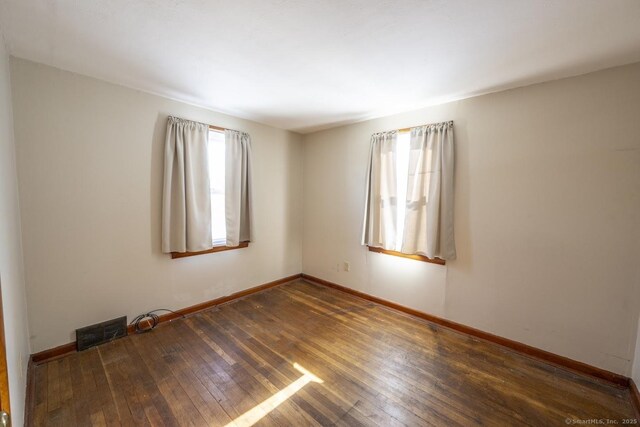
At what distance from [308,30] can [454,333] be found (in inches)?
114

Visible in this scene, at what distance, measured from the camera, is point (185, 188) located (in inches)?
103

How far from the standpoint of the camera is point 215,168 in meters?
3.02

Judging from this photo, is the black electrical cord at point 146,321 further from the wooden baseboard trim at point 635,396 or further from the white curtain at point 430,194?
the wooden baseboard trim at point 635,396

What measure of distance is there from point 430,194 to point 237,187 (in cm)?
222

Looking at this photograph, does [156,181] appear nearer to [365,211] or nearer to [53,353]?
[53,353]

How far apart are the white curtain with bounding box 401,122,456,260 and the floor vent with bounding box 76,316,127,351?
292 cm

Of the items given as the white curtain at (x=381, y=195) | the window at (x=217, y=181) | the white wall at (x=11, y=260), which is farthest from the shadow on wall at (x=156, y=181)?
the white curtain at (x=381, y=195)

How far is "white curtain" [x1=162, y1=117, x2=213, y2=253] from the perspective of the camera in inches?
99.3

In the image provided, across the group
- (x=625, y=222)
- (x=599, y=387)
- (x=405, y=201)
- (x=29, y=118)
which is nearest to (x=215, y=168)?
(x=29, y=118)

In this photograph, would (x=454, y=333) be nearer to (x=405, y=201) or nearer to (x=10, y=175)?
(x=405, y=201)

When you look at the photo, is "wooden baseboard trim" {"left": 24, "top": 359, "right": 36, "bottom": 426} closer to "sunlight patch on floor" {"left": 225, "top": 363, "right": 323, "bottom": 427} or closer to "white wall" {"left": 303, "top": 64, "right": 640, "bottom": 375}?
"sunlight patch on floor" {"left": 225, "top": 363, "right": 323, "bottom": 427}

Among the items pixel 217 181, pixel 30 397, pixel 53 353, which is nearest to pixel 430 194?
pixel 217 181

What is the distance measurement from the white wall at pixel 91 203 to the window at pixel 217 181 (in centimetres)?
22

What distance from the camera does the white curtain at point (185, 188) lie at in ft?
8.28
